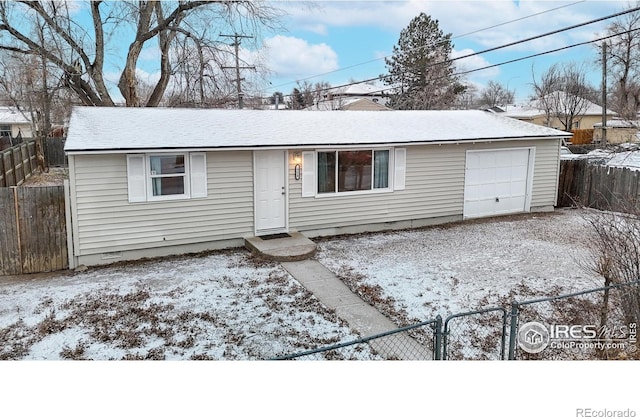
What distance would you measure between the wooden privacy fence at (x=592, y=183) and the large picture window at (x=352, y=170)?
5654 mm

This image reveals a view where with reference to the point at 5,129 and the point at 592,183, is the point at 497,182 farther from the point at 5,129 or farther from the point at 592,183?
the point at 5,129

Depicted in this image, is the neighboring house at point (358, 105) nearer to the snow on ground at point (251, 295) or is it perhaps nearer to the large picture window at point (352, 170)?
the large picture window at point (352, 170)

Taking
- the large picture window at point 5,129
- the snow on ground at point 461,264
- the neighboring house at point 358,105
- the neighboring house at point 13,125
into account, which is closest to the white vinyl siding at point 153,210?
the snow on ground at point 461,264

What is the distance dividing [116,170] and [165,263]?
6.21ft

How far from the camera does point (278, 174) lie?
9.96 metres

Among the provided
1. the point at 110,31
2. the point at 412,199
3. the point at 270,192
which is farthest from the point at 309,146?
the point at 110,31

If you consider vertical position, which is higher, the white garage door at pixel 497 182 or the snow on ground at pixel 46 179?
the white garage door at pixel 497 182

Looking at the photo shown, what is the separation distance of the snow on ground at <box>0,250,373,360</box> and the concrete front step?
1.24 ft

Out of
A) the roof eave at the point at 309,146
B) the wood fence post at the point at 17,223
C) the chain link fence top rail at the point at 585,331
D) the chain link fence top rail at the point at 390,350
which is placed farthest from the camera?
the roof eave at the point at 309,146

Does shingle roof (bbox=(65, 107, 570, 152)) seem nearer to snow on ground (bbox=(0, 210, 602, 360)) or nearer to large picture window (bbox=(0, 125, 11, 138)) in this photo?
snow on ground (bbox=(0, 210, 602, 360))

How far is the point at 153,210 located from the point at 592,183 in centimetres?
1218

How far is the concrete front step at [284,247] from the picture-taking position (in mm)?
8609

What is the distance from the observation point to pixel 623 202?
566 cm

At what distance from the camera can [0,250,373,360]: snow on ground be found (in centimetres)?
534
